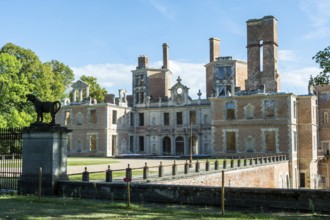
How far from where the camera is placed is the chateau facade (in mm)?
39156

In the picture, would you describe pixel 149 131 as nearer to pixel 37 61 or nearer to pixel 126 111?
pixel 126 111

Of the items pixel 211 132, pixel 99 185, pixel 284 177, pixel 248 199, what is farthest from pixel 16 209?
pixel 211 132

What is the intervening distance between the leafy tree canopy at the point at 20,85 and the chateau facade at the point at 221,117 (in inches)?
321

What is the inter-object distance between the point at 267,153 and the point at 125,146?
18.5 metres

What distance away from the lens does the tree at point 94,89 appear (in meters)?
60.0

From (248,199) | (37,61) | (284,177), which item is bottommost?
(284,177)

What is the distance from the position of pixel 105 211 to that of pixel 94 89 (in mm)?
52311

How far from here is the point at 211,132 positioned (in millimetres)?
44375

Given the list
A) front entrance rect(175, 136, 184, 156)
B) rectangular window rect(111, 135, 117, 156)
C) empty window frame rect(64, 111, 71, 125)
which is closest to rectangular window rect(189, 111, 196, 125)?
front entrance rect(175, 136, 184, 156)

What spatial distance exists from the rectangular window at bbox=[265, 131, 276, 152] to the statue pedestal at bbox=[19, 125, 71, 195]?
2920 cm

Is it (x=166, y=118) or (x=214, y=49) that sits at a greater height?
(x=214, y=49)

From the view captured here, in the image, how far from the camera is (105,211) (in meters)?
9.26

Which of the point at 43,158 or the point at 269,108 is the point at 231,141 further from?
the point at 43,158

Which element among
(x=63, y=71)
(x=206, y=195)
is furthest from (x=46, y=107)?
(x=63, y=71)
